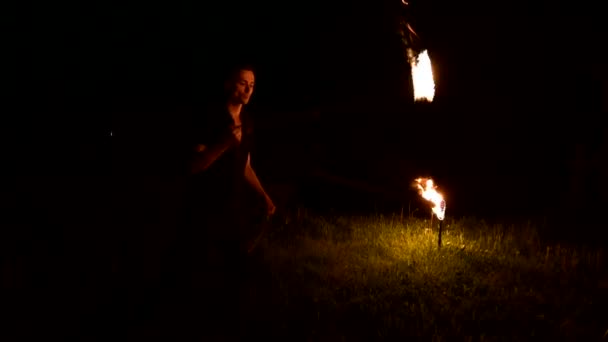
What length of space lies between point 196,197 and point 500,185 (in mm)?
7200

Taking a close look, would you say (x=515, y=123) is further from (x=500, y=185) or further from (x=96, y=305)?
(x=96, y=305)

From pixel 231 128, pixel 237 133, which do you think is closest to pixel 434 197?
pixel 237 133

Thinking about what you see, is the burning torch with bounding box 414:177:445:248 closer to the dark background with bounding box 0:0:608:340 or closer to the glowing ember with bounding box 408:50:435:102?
the glowing ember with bounding box 408:50:435:102

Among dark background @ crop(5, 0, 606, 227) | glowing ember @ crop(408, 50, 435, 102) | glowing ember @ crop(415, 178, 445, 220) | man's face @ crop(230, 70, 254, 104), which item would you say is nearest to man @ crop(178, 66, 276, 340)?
man's face @ crop(230, 70, 254, 104)

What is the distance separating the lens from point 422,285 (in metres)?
5.28

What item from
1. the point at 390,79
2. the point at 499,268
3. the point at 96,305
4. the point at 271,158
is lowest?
the point at 96,305

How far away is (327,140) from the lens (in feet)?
31.5

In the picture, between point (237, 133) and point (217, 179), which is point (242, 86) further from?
point (217, 179)

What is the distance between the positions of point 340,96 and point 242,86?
5041mm

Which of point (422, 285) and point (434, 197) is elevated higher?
→ point (434, 197)

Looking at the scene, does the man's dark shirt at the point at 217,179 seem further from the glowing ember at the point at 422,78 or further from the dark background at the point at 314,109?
the dark background at the point at 314,109

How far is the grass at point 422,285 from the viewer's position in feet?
14.7

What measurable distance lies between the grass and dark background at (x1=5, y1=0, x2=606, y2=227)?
6.72ft

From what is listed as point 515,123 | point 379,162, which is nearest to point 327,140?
point 379,162
